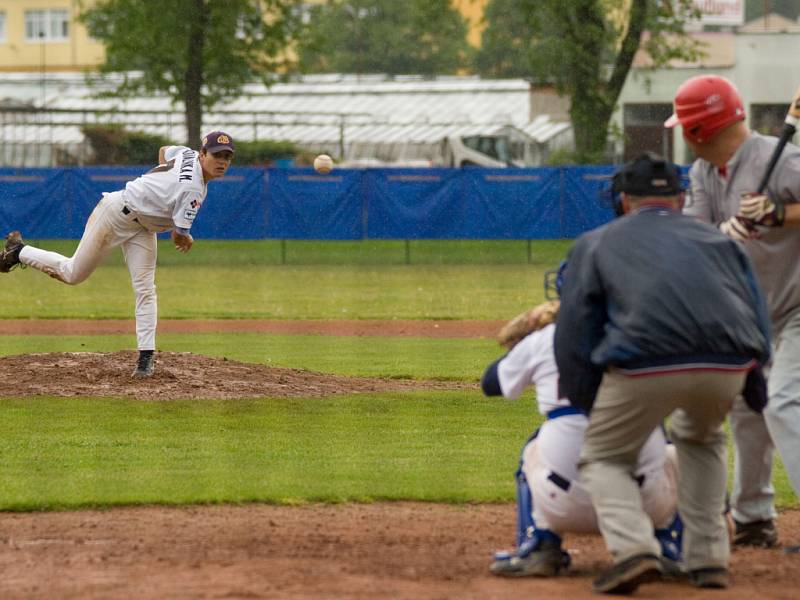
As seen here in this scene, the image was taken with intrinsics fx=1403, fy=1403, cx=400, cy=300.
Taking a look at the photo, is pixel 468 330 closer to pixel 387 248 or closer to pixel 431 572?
pixel 431 572

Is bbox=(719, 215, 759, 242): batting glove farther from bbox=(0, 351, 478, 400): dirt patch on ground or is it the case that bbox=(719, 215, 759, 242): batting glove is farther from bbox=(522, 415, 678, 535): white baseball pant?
bbox=(0, 351, 478, 400): dirt patch on ground

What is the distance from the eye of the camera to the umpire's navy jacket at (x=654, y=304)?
16.6ft

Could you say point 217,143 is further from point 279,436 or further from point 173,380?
point 279,436

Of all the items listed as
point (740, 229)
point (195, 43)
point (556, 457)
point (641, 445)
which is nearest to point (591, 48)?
point (195, 43)

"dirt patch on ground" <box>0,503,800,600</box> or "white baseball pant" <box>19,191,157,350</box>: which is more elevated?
"white baseball pant" <box>19,191,157,350</box>

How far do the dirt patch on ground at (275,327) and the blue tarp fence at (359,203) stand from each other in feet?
35.1

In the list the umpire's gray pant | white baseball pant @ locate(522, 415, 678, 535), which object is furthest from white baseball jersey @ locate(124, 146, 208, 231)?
the umpire's gray pant

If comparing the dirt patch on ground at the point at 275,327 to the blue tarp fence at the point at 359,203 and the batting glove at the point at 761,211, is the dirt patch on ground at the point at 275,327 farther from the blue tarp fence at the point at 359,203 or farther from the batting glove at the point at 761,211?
the blue tarp fence at the point at 359,203

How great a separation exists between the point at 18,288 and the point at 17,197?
4947mm

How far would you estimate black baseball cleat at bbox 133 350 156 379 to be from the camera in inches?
445

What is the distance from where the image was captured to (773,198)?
6.28m

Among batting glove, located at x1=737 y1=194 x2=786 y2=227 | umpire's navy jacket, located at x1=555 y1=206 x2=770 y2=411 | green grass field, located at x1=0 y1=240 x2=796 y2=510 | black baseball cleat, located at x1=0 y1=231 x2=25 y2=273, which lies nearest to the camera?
umpire's navy jacket, located at x1=555 y1=206 x2=770 y2=411

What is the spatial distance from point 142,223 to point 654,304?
669cm

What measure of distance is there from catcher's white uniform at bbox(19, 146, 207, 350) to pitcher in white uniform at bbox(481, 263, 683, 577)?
18.7ft
